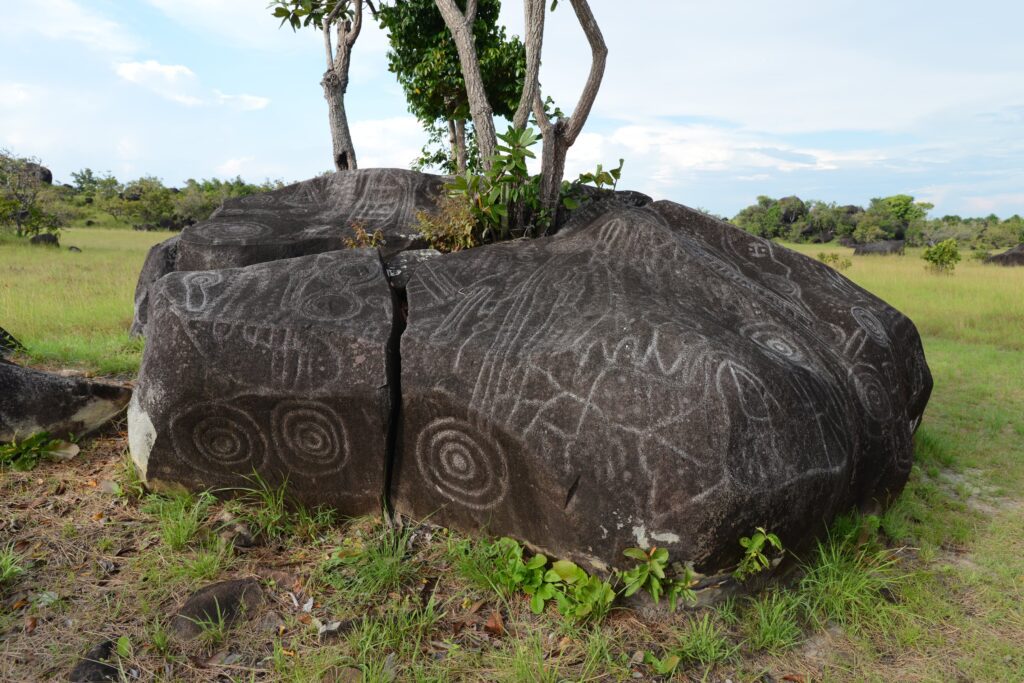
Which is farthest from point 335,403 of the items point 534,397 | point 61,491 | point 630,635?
point 61,491

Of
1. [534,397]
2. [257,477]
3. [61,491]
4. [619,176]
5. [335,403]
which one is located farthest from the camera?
[619,176]

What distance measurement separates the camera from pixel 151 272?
691 cm

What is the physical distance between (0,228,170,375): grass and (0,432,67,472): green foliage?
1.74 m

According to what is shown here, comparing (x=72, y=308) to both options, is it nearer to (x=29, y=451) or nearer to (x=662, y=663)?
(x=29, y=451)

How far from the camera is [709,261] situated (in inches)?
159

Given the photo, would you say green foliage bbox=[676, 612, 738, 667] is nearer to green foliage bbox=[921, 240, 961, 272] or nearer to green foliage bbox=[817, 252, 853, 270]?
green foliage bbox=[921, 240, 961, 272]

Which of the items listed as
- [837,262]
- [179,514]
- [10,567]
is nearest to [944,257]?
[837,262]

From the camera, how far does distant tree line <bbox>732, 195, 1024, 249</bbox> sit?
113 ft

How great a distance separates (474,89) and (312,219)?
1.74 meters

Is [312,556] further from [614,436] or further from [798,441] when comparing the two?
[798,441]

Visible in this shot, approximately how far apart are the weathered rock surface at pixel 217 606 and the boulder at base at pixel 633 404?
783 mm

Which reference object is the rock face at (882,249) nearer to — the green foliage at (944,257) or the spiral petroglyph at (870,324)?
the green foliage at (944,257)

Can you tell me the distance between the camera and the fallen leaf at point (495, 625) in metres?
2.95

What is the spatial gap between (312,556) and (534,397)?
1.38m
